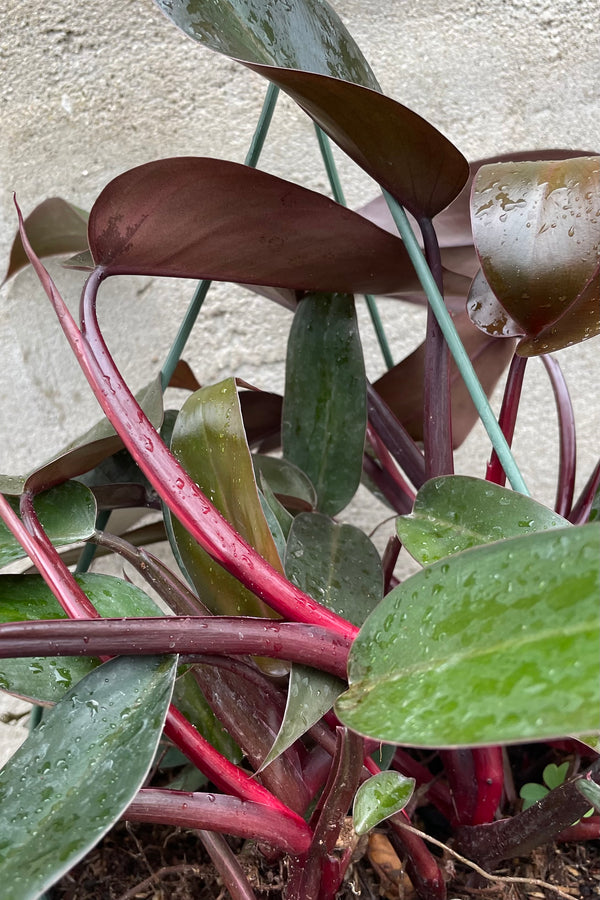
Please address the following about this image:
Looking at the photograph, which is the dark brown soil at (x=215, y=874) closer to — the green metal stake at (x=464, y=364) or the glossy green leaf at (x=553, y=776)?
the glossy green leaf at (x=553, y=776)

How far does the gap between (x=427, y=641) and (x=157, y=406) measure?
224 millimetres

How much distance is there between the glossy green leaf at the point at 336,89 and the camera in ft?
1.15

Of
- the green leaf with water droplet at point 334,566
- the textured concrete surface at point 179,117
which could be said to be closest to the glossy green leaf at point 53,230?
the textured concrete surface at point 179,117

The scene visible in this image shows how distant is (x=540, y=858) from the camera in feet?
1.52

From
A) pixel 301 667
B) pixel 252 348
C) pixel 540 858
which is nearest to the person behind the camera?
pixel 301 667

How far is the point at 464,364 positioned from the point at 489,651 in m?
0.16

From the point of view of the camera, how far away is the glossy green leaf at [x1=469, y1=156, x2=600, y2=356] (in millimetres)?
336

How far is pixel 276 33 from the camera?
40 cm

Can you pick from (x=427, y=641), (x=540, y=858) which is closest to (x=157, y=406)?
(x=427, y=641)

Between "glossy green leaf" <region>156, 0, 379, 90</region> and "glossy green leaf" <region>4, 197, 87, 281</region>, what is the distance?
0.78ft

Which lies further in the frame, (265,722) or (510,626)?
(265,722)

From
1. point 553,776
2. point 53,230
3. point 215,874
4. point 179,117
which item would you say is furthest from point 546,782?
point 179,117

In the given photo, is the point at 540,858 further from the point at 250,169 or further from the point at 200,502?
the point at 250,169

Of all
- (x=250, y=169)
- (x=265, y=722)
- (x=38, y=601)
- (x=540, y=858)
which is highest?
(x=250, y=169)
